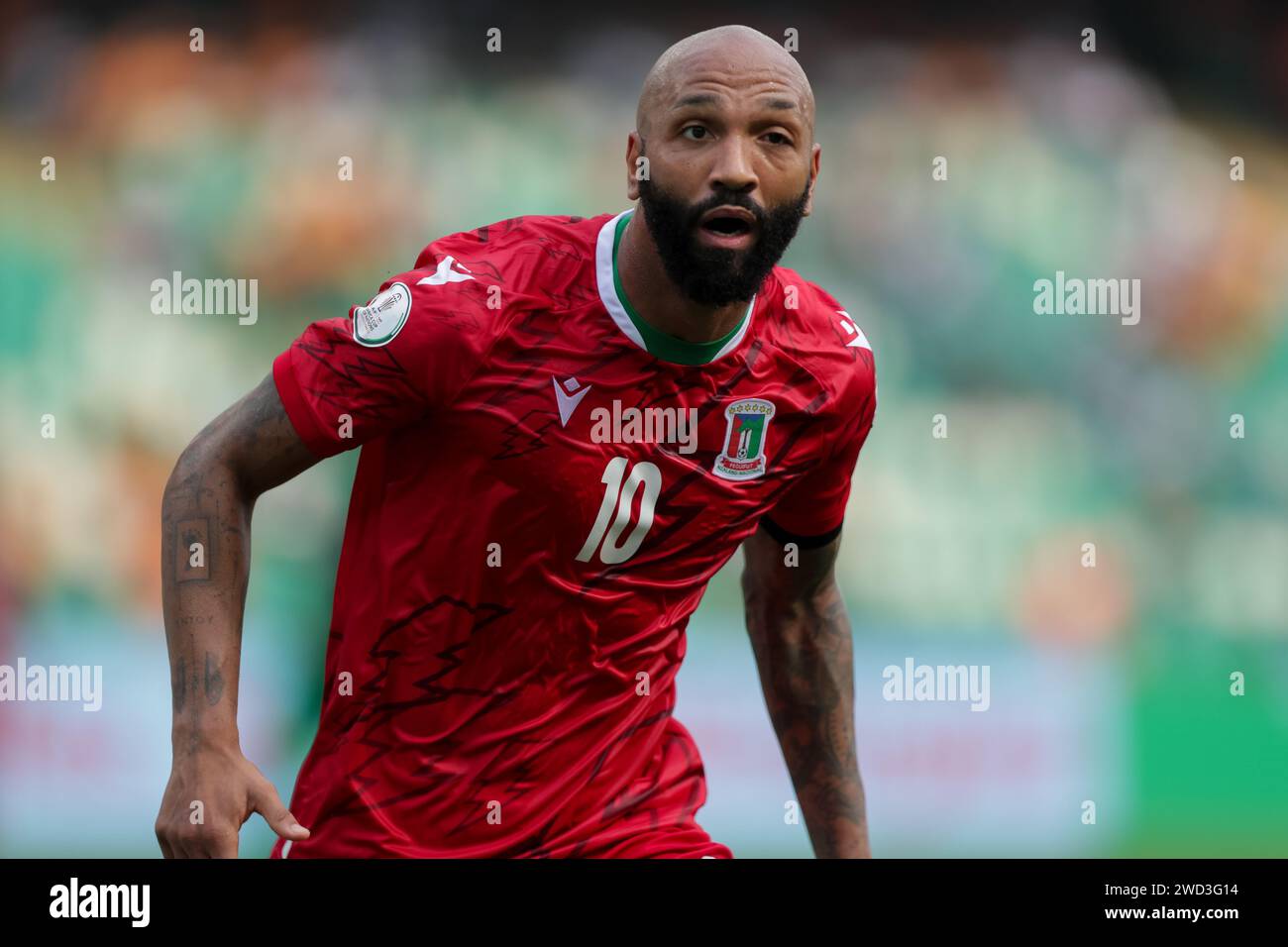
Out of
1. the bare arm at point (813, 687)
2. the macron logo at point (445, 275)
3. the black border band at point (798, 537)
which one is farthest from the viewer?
the bare arm at point (813, 687)

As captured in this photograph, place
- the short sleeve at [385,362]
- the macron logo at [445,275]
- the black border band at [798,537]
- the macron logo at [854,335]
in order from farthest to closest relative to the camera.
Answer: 1. the black border band at [798,537]
2. the macron logo at [854,335]
3. the macron logo at [445,275]
4. the short sleeve at [385,362]

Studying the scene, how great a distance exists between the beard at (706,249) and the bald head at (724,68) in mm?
175

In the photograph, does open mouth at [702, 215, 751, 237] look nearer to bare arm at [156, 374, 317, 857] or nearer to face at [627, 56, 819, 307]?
face at [627, 56, 819, 307]

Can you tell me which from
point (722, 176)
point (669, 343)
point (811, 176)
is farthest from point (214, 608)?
point (811, 176)

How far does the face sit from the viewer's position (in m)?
3.23

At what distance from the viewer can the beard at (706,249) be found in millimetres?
3240

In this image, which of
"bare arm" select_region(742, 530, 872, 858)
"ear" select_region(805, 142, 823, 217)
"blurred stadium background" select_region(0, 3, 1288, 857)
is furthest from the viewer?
"blurred stadium background" select_region(0, 3, 1288, 857)

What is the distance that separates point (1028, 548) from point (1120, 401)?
2.61 ft

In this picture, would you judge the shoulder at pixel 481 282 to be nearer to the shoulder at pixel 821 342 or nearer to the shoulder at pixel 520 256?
the shoulder at pixel 520 256

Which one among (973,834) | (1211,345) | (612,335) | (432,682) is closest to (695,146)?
(612,335)

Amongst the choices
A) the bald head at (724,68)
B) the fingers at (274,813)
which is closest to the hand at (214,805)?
the fingers at (274,813)

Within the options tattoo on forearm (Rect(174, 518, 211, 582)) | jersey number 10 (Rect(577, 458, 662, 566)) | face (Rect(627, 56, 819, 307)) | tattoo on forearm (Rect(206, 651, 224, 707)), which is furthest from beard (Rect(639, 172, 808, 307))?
tattoo on forearm (Rect(206, 651, 224, 707))

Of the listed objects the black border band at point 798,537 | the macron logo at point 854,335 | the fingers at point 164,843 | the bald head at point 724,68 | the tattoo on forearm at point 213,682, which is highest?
Answer: the bald head at point 724,68

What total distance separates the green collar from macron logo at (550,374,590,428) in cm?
17
